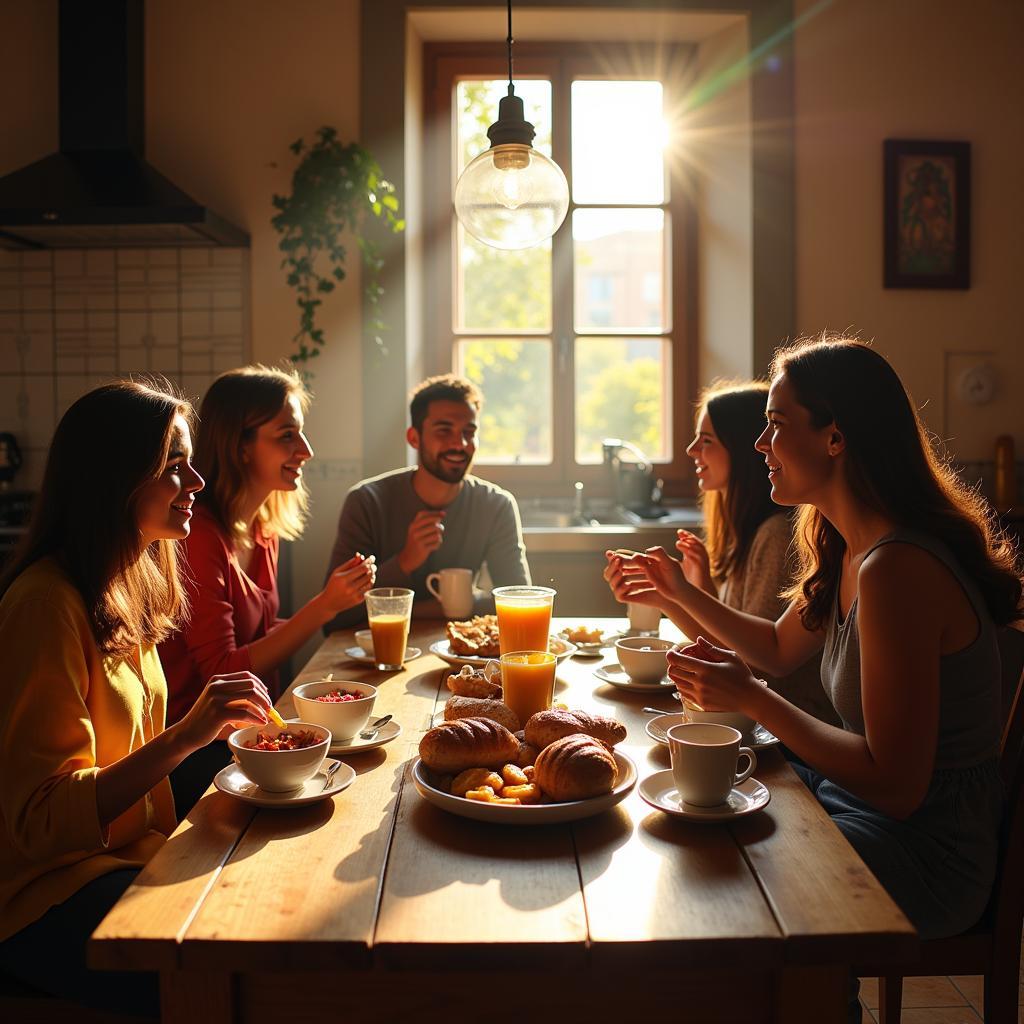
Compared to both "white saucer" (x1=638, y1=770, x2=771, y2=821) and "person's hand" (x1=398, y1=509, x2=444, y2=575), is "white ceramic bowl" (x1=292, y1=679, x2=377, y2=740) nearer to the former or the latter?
"white saucer" (x1=638, y1=770, x2=771, y2=821)

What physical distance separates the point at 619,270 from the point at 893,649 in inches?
109

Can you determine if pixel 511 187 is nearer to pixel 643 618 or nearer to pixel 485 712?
pixel 643 618

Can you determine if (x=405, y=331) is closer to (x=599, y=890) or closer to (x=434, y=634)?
(x=434, y=634)

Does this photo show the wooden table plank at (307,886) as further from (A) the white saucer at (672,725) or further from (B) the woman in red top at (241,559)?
(B) the woman in red top at (241,559)

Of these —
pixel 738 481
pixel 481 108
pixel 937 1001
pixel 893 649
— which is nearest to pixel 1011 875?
pixel 893 649

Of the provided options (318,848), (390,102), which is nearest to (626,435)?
(390,102)

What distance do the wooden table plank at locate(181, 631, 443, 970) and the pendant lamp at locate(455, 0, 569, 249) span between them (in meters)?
1.11

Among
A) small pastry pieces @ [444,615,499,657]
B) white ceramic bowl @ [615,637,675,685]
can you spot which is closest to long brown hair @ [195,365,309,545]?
small pastry pieces @ [444,615,499,657]

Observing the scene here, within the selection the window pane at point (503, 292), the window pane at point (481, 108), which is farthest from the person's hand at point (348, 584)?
the window pane at point (481, 108)

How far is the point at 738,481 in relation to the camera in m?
2.08

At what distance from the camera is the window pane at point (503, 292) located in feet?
12.2

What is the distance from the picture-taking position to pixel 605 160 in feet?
12.1

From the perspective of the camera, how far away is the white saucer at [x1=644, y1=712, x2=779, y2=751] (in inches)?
52.0

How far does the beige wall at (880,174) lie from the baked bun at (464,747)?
260cm
